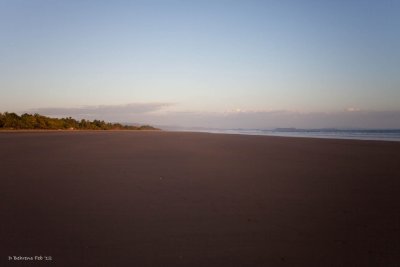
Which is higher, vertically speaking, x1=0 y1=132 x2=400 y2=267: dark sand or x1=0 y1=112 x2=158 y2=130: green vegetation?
x1=0 y1=112 x2=158 y2=130: green vegetation

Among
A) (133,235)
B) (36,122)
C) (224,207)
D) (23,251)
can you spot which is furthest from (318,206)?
(36,122)

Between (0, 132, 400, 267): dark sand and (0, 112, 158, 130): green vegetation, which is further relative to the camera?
(0, 112, 158, 130): green vegetation

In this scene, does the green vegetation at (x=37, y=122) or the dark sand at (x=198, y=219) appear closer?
the dark sand at (x=198, y=219)

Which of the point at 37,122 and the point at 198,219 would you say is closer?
the point at 198,219

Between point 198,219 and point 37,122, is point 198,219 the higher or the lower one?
the lower one

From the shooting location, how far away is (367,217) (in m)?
4.23

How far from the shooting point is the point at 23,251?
302cm

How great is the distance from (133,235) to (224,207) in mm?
1491

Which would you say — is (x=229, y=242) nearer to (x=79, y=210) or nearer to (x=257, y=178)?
(x=79, y=210)

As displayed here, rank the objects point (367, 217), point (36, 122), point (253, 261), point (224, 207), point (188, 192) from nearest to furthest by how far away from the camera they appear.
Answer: point (253, 261), point (367, 217), point (224, 207), point (188, 192), point (36, 122)

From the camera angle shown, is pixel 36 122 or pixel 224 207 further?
pixel 36 122

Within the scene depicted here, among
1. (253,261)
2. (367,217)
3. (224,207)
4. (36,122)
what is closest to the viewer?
(253,261)

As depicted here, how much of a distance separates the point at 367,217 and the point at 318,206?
0.66m

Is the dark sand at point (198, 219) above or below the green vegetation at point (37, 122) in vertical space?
below
